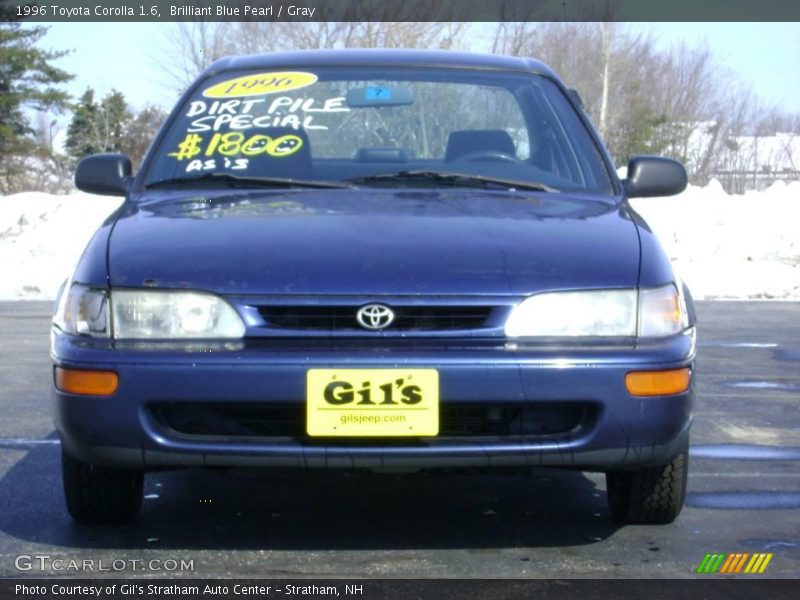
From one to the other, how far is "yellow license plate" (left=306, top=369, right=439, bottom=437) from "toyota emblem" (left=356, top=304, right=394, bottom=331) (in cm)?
14

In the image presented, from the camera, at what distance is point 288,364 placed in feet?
11.0

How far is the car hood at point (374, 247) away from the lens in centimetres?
348

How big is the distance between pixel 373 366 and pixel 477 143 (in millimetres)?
1610

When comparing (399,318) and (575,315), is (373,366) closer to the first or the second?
(399,318)

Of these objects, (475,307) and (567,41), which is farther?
(567,41)

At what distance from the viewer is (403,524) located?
13.5 feet

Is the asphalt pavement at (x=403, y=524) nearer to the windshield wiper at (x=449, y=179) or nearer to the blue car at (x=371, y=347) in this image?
the blue car at (x=371, y=347)

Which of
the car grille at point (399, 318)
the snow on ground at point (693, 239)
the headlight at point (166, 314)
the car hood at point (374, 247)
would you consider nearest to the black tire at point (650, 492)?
the car hood at point (374, 247)

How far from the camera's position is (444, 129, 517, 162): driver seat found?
4.69m

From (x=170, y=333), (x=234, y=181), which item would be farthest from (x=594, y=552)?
(x=234, y=181)

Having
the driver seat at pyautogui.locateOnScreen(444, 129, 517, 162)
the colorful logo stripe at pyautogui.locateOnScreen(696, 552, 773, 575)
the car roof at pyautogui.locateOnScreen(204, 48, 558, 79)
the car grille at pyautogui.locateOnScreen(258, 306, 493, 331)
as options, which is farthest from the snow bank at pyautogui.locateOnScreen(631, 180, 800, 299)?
the car grille at pyautogui.locateOnScreen(258, 306, 493, 331)

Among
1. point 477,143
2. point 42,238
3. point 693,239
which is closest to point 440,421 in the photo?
point 477,143

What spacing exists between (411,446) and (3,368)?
16.2 feet

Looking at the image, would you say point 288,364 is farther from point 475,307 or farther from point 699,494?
point 699,494
